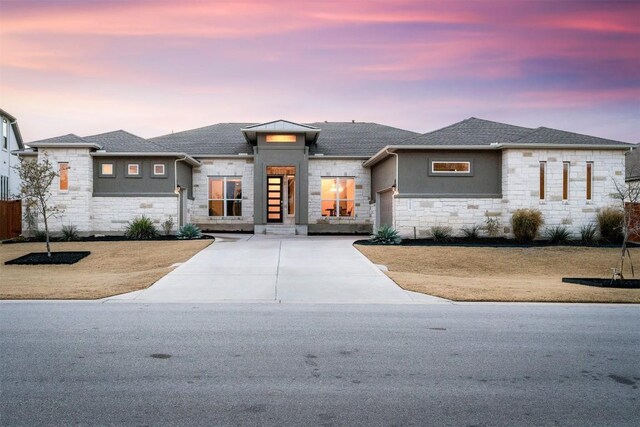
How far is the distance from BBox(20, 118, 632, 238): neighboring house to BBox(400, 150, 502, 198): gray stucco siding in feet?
0.14

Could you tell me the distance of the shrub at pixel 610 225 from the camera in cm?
2195

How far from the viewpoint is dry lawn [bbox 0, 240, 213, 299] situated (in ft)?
38.8

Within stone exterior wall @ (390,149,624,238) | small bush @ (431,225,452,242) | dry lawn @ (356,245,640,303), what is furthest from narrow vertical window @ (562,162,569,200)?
small bush @ (431,225,452,242)

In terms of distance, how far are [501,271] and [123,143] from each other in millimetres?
19089

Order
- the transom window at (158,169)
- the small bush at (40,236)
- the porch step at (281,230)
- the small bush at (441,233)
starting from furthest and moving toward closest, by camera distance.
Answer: the porch step at (281,230) → the transom window at (158,169) → the small bush at (40,236) → the small bush at (441,233)

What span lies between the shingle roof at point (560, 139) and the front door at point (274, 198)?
492 inches

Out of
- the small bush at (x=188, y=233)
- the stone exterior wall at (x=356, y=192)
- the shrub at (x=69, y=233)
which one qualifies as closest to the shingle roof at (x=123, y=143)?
the shrub at (x=69, y=233)

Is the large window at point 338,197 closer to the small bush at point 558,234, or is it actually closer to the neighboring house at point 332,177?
the neighboring house at point 332,177

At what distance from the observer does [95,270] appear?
17.0 metres

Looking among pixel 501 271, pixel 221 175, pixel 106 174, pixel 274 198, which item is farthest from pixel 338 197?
pixel 501 271

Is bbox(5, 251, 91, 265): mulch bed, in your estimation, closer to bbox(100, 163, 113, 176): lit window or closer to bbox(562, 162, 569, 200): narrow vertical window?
bbox(100, 163, 113, 176): lit window

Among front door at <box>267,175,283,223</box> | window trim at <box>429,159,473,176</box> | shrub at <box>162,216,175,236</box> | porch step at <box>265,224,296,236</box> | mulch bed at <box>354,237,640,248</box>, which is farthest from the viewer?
front door at <box>267,175,283,223</box>

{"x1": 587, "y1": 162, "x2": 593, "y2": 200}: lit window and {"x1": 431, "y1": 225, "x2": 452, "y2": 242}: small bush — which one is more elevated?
{"x1": 587, "y1": 162, "x2": 593, "y2": 200}: lit window

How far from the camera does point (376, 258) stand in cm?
1761
